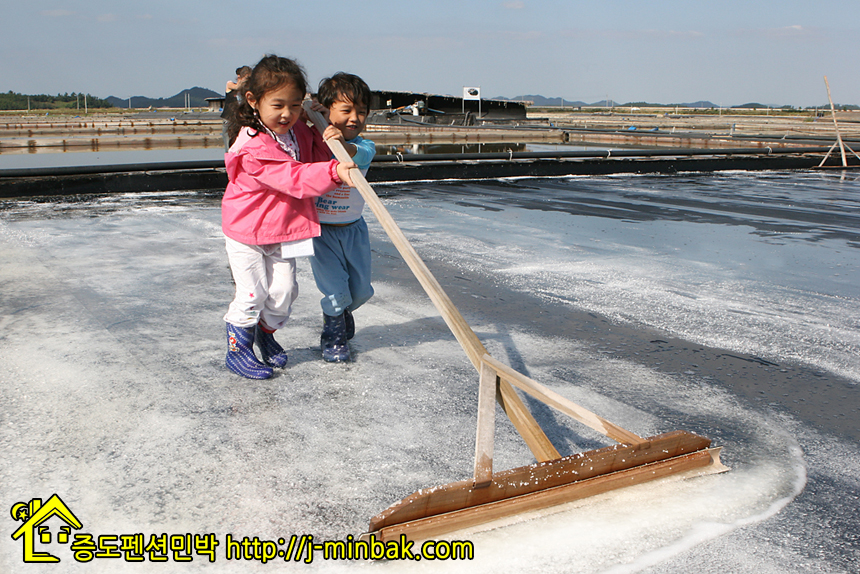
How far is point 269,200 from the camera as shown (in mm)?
2715

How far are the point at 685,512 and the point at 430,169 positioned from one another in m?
9.54

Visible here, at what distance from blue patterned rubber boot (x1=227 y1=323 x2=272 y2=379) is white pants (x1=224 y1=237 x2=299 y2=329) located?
64mm

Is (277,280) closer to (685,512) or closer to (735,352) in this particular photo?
(685,512)

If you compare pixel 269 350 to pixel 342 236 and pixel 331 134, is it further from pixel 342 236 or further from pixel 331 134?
pixel 331 134

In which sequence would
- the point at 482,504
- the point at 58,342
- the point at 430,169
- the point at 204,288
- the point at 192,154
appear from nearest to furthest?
the point at 482,504, the point at 58,342, the point at 204,288, the point at 430,169, the point at 192,154

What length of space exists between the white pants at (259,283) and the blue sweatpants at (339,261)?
0.14m

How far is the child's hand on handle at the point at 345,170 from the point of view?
7.99ft

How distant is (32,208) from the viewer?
7488 mm

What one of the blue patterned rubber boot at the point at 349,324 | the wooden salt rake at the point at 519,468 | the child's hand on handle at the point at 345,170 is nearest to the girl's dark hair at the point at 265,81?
the child's hand on handle at the point at 345,170

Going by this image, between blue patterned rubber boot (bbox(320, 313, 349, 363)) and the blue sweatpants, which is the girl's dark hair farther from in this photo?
blue patterned rubber boot (bbox(320, 313, 349, 363))

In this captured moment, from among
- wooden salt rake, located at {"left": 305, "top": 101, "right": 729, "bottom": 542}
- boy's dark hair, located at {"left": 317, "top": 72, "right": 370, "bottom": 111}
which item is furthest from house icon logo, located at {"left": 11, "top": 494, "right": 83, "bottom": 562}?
boy's dark hair, located at {"left": 317, "top": 72, "right": 370, "bottom": 111}

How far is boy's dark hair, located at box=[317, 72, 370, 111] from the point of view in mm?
2781

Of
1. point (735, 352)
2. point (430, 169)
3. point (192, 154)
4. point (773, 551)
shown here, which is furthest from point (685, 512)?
point (192, 154)

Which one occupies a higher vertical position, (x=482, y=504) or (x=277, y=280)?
(x=277, y=280)
